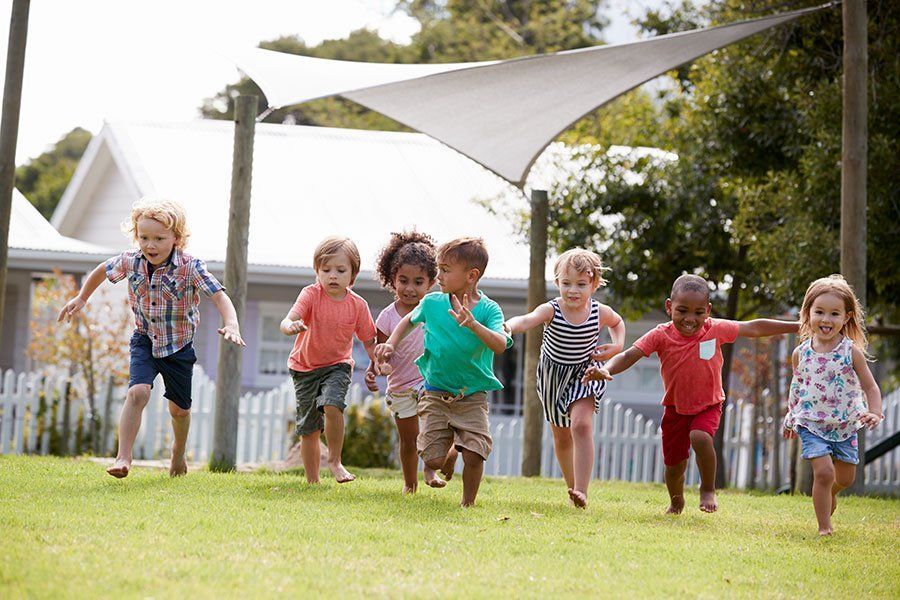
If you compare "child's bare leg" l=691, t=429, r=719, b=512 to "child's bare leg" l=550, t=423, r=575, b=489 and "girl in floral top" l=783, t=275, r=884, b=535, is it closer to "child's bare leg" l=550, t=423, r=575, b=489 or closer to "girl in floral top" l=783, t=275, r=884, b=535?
"girl in floral top" l=783, t=275, r=884, b=535

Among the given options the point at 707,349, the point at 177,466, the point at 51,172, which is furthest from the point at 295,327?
the point at 51,172

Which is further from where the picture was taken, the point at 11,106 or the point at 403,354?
the point at 11,106

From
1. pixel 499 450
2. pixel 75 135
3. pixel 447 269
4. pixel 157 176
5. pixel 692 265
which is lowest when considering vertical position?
pixel 499 450

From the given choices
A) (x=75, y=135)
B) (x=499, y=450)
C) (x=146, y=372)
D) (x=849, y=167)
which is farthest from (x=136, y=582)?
(x=75, y=135)

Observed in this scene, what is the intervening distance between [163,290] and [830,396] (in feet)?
13.6

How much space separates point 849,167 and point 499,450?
661cm

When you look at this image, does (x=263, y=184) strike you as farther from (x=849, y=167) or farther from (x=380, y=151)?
(x=849, y=167)

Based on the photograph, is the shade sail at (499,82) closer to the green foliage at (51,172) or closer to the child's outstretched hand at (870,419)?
the child's outstretched hand at (870,419)

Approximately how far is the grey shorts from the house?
8.77 metres

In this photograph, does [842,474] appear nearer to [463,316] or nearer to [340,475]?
[463,316]

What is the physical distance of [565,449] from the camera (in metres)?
8.02

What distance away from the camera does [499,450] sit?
15609mm

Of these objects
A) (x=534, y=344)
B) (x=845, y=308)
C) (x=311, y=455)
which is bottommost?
(x=311, y=455)

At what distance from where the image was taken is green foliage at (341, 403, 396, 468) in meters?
14.2
